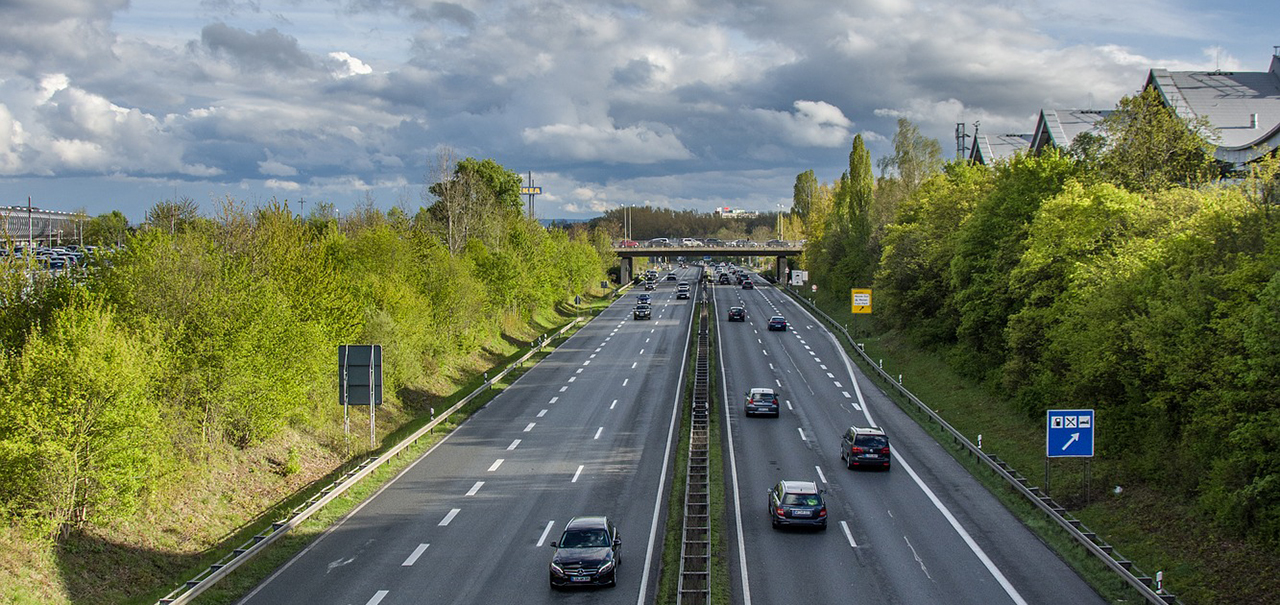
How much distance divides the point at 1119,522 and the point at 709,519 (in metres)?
12.3

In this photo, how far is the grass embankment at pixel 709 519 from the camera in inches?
907

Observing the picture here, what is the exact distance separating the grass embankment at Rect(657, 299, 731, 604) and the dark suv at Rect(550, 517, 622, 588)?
1.38m

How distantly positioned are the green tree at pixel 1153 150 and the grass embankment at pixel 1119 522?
43.4 feet

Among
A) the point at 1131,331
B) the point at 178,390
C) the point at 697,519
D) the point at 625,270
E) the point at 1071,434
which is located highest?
the point at 625,270

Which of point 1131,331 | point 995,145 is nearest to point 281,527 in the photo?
point 1131,331

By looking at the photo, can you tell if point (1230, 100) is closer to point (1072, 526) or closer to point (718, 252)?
point (1072, 526)

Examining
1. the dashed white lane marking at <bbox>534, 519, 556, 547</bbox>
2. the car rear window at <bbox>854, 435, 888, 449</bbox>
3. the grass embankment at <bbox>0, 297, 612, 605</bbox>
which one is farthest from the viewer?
the car rear window at <bbox>854, 435, 888, 449</bbox>

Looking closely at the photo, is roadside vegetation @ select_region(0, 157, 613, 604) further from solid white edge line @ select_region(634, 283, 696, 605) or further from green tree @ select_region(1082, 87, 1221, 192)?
green tree @ select_region(1082, 87, 1221, 192)

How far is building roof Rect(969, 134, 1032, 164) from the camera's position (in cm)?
10606

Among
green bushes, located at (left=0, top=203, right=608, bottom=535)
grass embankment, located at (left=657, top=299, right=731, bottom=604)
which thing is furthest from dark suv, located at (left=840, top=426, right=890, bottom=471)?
green bushes, located at (left=0, top=203, right=608, bottom=535)

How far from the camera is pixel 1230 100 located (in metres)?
67.5

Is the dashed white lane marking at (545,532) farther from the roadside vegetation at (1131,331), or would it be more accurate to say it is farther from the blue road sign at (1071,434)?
the roadside vegetation at (1131,331)

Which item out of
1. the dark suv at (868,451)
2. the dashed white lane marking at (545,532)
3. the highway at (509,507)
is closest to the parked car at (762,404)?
the highway at (509,507)

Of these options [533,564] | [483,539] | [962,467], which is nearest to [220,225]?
[483,539]
